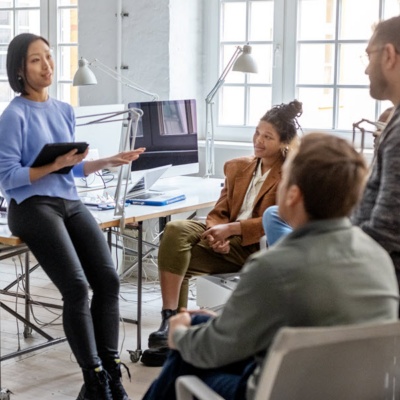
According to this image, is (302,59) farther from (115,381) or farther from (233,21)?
(115,381)

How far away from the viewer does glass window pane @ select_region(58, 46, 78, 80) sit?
19.7 ft

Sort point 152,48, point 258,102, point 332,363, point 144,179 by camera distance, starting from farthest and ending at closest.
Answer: point 258,102 < point 152,48 < point 144,179 < point 332,363

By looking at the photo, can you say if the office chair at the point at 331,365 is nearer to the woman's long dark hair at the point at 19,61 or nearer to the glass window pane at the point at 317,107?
the woman's long dark hair at the point at 19,61

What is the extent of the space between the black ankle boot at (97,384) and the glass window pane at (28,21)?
3.65 metres

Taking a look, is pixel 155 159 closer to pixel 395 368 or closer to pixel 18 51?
pixel 18 51

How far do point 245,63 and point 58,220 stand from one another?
6.01ft

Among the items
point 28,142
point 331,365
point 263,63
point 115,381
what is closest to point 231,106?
point 263,63

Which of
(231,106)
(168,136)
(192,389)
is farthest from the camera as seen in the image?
(231,106)

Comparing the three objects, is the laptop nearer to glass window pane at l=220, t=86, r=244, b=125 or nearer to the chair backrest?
glass window pane at l=220, t=86, r=244, b=125

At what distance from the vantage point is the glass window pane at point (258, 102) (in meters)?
5.30

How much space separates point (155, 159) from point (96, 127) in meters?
0.34

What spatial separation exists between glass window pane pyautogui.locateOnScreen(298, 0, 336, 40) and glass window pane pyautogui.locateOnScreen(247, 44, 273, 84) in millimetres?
235

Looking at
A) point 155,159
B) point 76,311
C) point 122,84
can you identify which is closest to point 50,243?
point 76,311

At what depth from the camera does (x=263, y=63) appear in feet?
17.3
